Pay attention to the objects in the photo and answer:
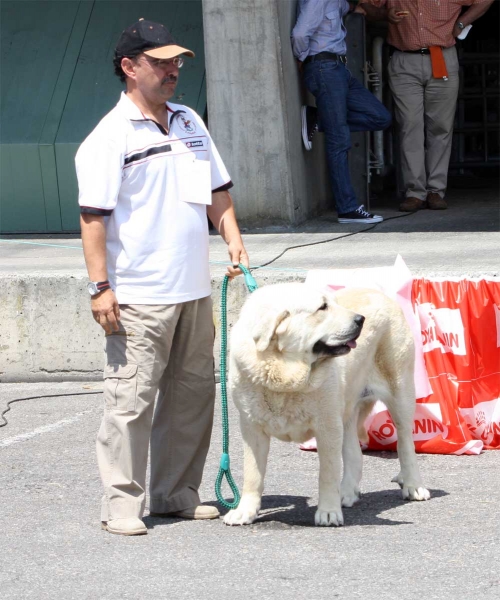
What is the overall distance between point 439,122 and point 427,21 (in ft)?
3.35

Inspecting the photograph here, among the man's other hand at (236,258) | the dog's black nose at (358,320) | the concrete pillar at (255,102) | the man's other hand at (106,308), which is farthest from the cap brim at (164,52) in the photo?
the concrete pillar at (255,102)

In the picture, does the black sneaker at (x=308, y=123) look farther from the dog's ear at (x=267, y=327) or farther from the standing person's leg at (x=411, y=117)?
the dog's ear at (x=267, y=327)

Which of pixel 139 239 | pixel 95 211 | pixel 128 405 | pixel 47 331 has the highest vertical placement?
pixel 95 211

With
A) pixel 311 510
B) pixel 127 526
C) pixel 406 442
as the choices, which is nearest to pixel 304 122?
pixel 406 442

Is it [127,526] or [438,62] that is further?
[438,62]

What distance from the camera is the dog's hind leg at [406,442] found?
5102 millimetres

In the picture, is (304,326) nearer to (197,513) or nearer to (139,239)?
(139,239)

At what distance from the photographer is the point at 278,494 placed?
5250 millimetres

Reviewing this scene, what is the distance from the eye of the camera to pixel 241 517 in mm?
4699

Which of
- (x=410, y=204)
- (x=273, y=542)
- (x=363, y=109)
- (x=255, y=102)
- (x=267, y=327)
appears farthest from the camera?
(x=410, y=204)

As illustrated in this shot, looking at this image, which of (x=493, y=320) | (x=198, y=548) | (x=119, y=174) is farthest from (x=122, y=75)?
(x=493, y=320)

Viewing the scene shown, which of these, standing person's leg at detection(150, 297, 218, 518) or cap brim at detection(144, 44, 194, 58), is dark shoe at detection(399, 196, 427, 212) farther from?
cap brim at detection(144, 44, 194, 58)

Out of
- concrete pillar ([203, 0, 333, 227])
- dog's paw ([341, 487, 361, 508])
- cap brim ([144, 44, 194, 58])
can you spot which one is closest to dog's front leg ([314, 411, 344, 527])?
dog's paw ([341, 487, 361, 508])

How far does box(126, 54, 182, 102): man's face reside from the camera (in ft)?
15.0
